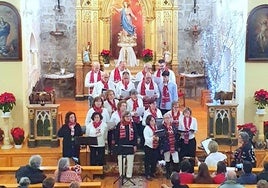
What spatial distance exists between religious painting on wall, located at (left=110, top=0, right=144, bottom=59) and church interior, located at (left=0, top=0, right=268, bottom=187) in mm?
34

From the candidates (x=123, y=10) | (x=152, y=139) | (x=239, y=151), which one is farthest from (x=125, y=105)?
(x=123, y=10)

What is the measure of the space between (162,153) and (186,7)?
9182 mm

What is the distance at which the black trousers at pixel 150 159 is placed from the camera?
1388 centimetres

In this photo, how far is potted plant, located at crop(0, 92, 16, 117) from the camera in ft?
50.5

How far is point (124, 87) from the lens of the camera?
51.4 ft

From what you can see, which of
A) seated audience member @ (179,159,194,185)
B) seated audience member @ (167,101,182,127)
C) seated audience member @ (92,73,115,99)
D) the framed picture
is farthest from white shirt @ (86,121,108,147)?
the framed picture

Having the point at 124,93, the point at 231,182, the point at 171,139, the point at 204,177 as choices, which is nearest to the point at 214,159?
the point at 204,177

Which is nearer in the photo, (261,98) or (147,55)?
(261,98)

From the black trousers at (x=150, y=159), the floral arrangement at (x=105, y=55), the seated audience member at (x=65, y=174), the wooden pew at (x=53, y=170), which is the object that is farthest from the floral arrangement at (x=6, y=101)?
the floral arrangement at (x=105, y=55)

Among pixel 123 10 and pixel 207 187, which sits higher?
pixel 123 10

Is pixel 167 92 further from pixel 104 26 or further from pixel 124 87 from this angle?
pixel 104 26

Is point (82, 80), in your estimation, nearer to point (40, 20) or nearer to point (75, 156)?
point (40, 20)

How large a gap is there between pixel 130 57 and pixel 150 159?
25.3 feet

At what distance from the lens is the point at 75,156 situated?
14.0 m
